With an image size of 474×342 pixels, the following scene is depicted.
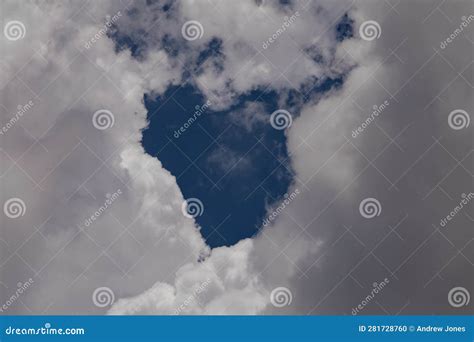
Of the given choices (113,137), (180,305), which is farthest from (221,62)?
(180,305)
